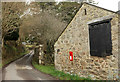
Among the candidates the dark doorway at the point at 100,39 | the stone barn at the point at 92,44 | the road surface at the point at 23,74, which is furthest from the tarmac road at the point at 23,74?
the dark doorway at the point at 100,39

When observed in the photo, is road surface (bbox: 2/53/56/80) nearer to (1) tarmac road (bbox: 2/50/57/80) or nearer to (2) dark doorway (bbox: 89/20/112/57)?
(1) tarmac road (bbox: 2/50/57/80)

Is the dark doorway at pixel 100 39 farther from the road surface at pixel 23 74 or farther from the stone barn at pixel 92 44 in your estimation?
the road surface at pixel 23 74

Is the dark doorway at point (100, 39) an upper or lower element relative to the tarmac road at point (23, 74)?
upper

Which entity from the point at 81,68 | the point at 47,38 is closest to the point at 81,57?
the point at 81,68

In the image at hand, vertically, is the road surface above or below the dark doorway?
below

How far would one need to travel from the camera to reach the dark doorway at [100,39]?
303 inches

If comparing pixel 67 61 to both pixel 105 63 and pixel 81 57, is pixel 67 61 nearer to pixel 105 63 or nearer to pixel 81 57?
pixel 81 57

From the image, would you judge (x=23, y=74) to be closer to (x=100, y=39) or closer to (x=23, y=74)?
(x=23, y=74)

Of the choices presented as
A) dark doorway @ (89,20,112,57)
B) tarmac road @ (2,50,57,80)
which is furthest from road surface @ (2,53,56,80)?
dark doorway @ (89,20,112,57)

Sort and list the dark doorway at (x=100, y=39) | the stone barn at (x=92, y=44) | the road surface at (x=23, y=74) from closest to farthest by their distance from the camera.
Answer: the stone barn at (x=92, y=44), the dark doorway at (x=100, y=39), the road surface at (x=23, y=74)

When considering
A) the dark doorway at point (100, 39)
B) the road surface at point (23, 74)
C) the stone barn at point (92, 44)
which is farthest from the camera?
the road surface at point (23, 74)

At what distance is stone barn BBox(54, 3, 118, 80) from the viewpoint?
7520 mm

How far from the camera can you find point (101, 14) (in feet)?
26.9

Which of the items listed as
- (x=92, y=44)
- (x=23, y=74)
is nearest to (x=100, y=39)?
(x=92, y=44)
